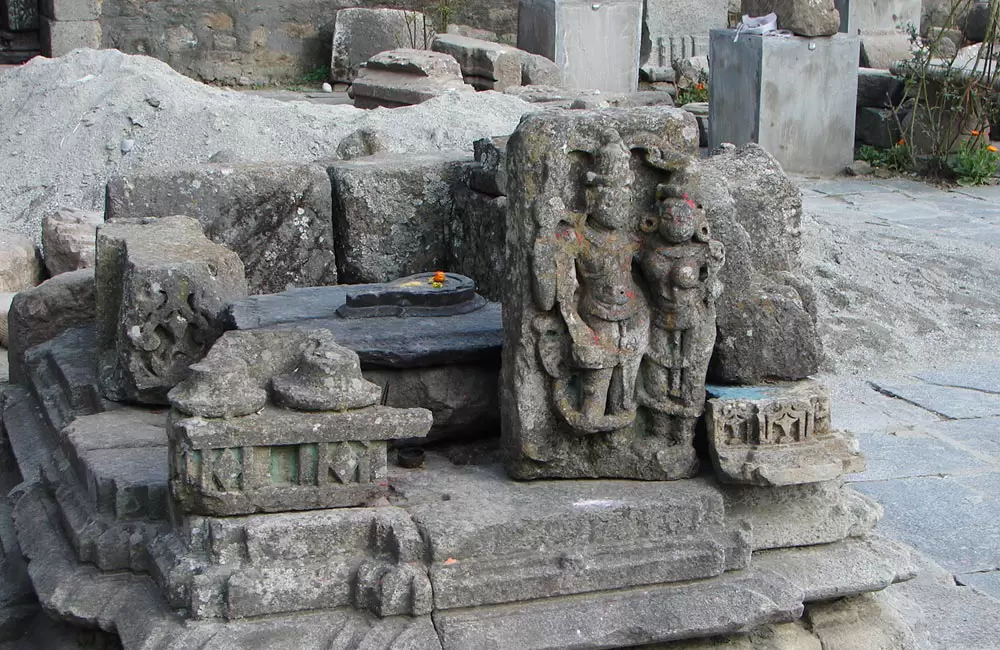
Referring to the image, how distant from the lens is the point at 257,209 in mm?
5191

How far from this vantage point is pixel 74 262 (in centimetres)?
678

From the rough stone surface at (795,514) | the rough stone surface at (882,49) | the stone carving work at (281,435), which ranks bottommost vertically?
the rough stone surface at (795,514)

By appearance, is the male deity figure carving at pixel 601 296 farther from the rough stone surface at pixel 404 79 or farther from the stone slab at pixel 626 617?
the rough stone surface at pixel 404 79

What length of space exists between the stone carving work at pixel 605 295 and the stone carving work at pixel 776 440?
86 mm

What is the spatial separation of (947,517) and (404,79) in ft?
27.0

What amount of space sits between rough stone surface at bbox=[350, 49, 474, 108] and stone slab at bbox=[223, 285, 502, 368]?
7003mm

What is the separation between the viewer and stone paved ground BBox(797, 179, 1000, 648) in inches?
158

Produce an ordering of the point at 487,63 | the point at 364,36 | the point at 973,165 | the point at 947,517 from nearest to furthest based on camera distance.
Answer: the point at 947,517
the point at 973,165
the point at 487,63
the point at 364,36

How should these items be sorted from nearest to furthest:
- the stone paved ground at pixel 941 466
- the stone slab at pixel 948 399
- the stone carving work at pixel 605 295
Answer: the stone carving work at pixel 605 295, the stone paved ground at pixel 941 466, the stone slab at pixel 948 399

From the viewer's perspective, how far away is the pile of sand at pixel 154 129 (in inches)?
322

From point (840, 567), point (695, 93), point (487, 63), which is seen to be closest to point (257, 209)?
point (840, 567)

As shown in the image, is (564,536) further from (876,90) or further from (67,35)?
(67,35)

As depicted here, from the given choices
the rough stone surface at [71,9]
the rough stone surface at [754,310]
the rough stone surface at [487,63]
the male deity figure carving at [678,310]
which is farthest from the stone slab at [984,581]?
the rough stone surface at [71,9]

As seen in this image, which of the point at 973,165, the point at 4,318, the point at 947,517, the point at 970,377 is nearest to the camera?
the point at 947,517
